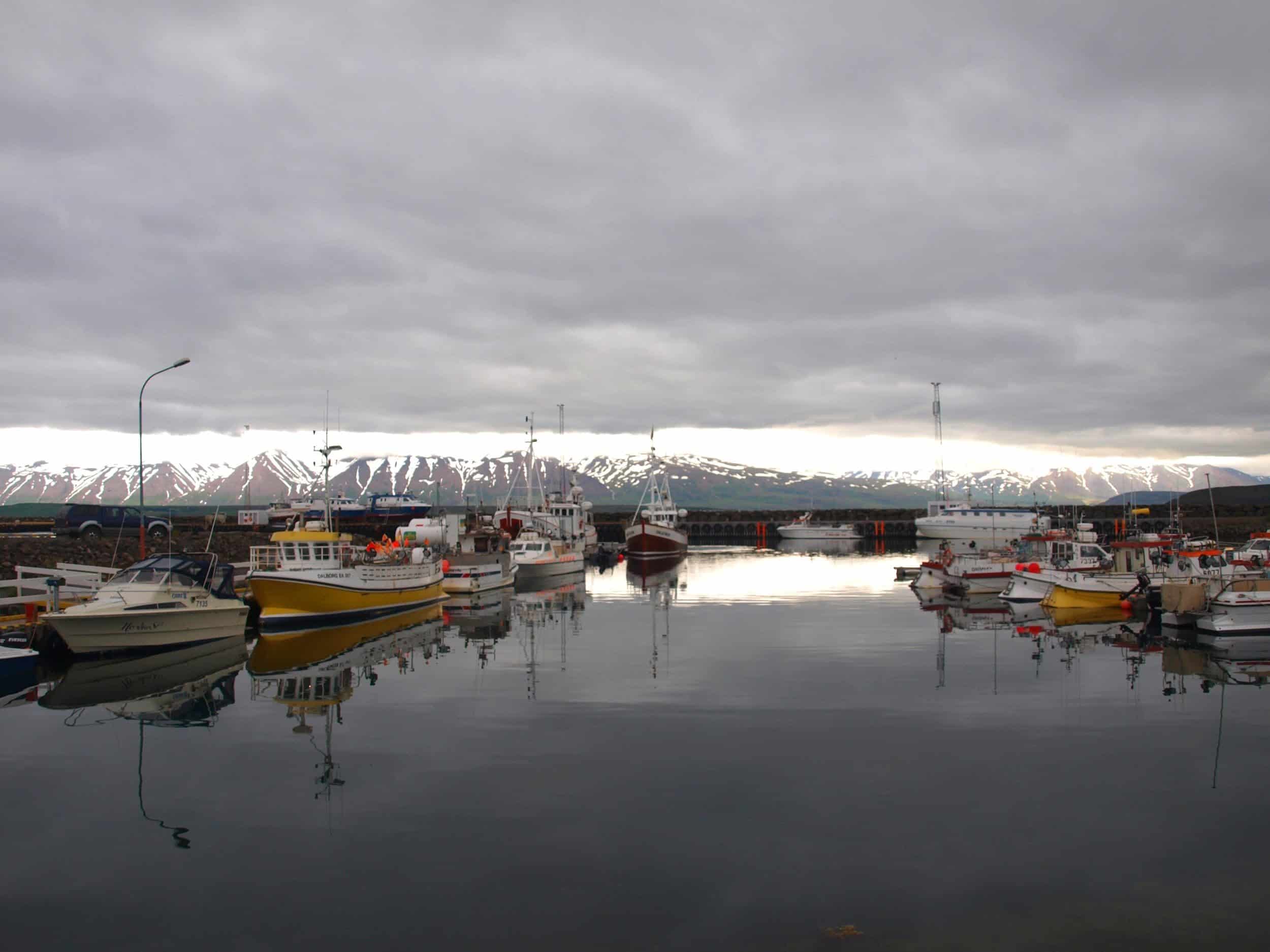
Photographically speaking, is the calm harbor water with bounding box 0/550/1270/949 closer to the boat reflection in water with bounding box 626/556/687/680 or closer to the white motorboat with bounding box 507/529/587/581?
the boat reflection in water with bounding box 626/556/687/680

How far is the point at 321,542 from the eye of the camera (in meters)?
39.7

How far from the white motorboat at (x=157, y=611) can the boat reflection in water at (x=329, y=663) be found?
202cm

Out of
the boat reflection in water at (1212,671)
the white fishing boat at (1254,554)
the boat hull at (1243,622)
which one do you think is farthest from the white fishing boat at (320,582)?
the white fishing boat at (1254,554)

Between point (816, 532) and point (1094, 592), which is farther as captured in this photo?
point (816, 532)

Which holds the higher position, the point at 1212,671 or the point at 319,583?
the point at 319,583

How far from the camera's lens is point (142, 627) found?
104 ft

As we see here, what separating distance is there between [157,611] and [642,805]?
22976 mm

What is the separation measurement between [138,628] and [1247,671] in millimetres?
34520

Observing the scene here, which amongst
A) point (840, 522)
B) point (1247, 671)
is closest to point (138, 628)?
point (1247, 671)

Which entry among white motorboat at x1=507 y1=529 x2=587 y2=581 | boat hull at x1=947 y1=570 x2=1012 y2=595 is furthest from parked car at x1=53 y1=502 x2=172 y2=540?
boat hull at x1=947 y1=570 x2=1012 y2=595

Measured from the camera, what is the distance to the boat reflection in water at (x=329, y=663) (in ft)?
74.7

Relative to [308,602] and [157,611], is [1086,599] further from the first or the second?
[157,611]

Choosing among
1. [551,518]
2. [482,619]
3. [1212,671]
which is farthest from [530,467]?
[1212,671]

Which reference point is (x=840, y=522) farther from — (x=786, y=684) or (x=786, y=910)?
(x=786, y=910)
